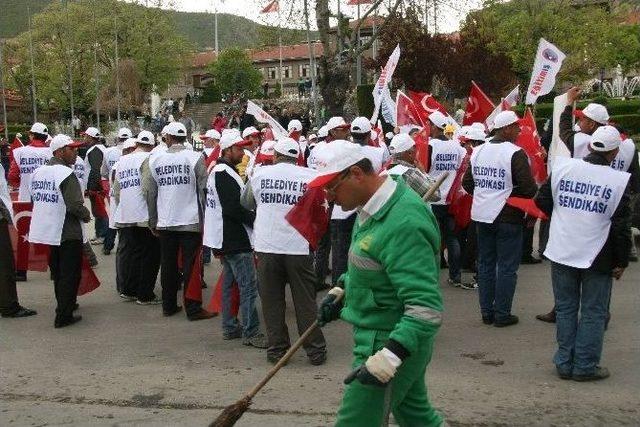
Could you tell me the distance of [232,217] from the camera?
23.8 ft

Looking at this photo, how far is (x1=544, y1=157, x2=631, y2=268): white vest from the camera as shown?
5.81 metres

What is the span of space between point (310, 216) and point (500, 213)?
190 cm

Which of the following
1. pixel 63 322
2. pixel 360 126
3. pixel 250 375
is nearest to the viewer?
pixel 250 375

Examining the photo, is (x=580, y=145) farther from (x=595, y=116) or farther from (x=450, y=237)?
(x=450, y=237)

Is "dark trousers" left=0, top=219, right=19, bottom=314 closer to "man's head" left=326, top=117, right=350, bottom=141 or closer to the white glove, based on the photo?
"man's head" left=326, top=117, right=350, bottom=141

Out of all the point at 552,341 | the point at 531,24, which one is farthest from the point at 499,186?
the point at 531,24

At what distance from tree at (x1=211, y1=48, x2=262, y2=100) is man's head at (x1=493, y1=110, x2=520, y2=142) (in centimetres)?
7269

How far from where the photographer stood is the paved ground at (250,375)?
5523mm

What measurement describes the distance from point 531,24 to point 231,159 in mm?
37820

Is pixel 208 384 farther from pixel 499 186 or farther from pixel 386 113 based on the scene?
pixel 386 113

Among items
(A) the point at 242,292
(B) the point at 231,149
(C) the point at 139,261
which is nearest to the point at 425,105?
(C) the point at 139,261

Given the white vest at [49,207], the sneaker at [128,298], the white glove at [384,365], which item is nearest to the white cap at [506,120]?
the white vest at [49,207]

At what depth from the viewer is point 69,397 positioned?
6047 mm

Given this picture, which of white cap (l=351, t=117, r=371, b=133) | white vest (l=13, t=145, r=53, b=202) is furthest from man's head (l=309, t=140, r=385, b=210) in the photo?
white vest (l=13, t=145, r=53, b=202)
